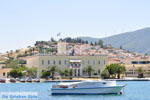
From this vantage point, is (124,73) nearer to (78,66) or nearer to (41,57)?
(78,66)

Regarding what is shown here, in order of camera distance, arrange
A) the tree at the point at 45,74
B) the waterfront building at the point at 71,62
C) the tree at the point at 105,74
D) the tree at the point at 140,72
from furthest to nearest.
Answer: the tree at the point at 140,72, the waterfront building at the point at 71,62, the tree at the point at 45,74, the tree at the point at 105,74

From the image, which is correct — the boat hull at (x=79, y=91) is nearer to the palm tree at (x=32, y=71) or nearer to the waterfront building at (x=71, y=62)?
the palm tree at (x=32, y=71)

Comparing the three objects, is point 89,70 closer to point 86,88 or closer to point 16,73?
point 16,73

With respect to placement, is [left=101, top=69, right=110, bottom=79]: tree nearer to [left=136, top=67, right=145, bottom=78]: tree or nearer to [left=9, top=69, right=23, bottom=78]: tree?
[left=136, top=67, right=145, bottom=78]: tree

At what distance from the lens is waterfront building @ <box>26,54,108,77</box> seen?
382 ft

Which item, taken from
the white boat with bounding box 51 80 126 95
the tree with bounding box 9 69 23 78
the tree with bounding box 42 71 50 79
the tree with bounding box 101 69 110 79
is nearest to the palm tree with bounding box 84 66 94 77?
the tree with bounding box 101 69 110 79

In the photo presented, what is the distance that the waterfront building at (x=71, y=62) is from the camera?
116m

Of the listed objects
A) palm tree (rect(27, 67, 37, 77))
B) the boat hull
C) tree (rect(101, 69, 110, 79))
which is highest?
palm tree (rect(27, 67, 37, 77))

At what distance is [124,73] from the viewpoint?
122 m

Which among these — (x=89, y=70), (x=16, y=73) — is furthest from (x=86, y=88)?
(x=16, y=73)

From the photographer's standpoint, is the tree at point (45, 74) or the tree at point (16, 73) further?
the tree at point (16, 73)

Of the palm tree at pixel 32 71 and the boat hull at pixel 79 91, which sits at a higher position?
the palm tree at pixel 32 71

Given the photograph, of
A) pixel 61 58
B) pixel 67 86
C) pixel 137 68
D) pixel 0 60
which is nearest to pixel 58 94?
pixel 67 86

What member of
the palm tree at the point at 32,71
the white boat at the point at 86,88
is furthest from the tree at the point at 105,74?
the white boat at the point at 86,88
